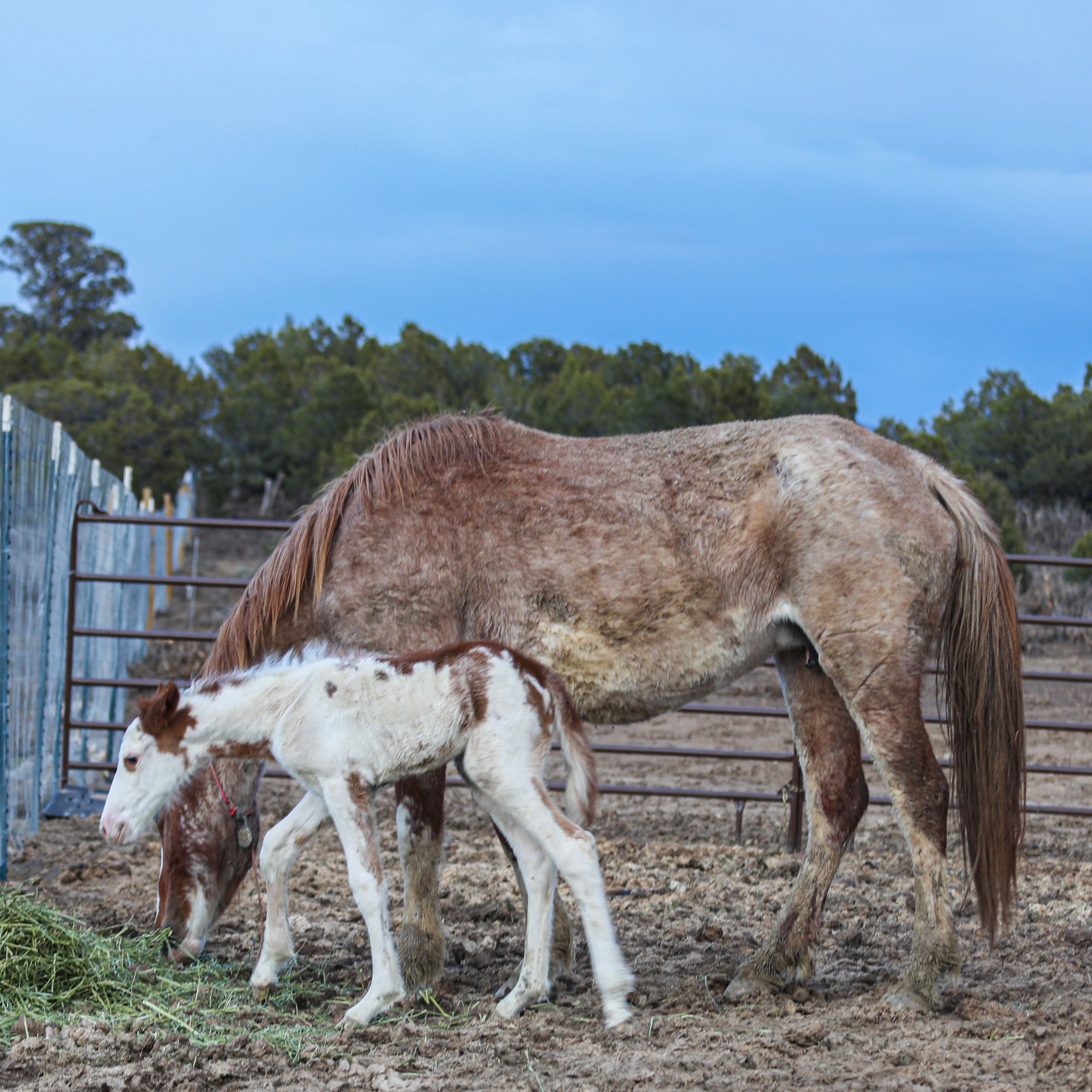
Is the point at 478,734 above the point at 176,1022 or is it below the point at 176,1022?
above

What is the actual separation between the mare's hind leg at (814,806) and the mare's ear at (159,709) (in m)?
2.06

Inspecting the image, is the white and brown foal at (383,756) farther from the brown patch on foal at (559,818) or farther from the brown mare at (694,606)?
the brown mare at (694,606)

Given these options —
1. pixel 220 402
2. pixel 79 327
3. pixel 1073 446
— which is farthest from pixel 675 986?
pixel 79 327

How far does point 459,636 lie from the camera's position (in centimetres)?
416

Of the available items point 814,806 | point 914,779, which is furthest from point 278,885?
point 914,779

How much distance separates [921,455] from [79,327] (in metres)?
51.2

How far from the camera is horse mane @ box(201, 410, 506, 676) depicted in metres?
4.20

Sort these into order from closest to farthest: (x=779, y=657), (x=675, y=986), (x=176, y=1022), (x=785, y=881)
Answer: (x=176, y=1022)
(x=675, y=986)
(x=779, y=657)
(x=785, y=881)

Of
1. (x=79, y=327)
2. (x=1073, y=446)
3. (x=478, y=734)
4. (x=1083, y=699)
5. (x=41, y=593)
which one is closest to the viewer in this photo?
(x=478, y=734)

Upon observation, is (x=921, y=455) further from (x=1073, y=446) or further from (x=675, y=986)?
(x=1073, y=446)

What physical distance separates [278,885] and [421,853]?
Result: 0.56m

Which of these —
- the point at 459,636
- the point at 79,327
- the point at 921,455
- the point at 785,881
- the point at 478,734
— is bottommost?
the point at 785,881

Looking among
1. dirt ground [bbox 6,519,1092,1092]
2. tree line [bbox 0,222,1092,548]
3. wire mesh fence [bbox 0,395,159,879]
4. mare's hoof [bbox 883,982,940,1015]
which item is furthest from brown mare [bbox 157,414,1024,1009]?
tree line [bbox 0,222,1092,548]

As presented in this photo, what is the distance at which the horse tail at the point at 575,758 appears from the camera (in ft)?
11.9
